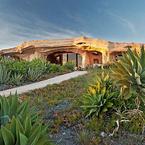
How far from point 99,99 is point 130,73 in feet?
2.74

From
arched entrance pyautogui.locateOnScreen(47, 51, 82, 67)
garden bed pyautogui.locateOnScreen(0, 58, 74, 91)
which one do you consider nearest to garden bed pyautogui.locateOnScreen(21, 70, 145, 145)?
garden bed pyautogui.locateOnScreen(0, 58, 74, 91)

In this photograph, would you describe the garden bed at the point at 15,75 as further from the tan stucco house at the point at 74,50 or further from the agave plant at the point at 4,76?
the tan stucco house at the point at 74,50

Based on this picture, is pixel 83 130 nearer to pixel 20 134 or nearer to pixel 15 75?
pixel 20 134

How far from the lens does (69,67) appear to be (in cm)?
2942

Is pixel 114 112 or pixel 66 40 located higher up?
pixel 66 40

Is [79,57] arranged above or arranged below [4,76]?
above

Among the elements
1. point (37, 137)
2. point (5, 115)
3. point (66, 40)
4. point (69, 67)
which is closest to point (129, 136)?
point (5, 115)

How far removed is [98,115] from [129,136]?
100cm

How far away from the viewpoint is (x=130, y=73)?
5.95 metres

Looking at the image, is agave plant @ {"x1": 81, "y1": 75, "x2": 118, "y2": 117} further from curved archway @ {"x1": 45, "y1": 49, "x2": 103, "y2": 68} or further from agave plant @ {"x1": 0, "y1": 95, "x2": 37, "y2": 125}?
curved archway @ {"x1": 45, "y1": 49, "x2": 103, "y2": 68}

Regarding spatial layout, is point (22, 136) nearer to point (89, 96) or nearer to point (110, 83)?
point (89, 96)

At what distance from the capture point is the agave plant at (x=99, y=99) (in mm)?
6215

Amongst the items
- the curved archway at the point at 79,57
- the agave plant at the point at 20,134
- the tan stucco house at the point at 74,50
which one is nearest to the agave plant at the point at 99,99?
the agave plant at the point at 20,134

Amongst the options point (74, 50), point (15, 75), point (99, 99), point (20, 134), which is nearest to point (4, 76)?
point (15, 75)
